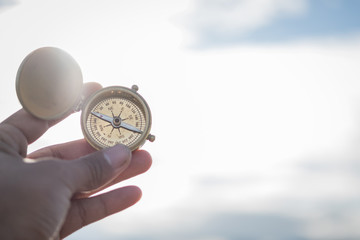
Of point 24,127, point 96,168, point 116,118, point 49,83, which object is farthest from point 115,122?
point 96,168

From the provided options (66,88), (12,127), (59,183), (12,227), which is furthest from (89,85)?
(12,227)

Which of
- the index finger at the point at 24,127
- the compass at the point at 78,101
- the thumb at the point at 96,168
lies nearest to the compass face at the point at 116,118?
the compass at the point at 78,101

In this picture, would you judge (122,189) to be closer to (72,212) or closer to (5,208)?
(72,212)

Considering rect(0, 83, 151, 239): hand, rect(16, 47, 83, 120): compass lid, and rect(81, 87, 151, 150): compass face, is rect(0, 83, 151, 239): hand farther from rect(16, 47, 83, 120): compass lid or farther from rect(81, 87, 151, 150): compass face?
rect(81, 87, 151, 150): compass face

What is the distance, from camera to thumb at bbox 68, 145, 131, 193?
4.01 m

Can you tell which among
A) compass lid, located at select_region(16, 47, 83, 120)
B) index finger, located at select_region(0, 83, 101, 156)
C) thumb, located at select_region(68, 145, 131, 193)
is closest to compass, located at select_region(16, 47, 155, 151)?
compass lid, located at select_region(16, 47, 83, 120)

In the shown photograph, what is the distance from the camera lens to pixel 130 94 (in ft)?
18.9

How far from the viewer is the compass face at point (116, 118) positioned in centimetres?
566

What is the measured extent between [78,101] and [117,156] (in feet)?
4.90

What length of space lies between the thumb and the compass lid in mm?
1315

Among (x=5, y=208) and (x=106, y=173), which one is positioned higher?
(x=106, y=173)

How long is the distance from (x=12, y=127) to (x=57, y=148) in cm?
85

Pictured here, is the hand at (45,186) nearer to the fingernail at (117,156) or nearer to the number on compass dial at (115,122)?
the fingernail at (117,156)

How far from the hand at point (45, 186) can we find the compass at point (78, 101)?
307 mm
